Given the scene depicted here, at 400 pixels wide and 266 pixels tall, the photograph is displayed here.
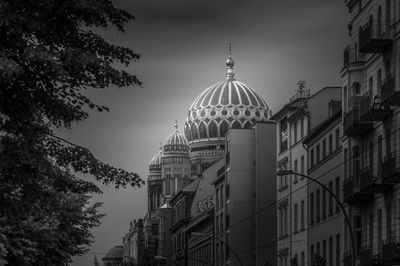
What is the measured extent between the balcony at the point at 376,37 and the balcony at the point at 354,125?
353 centimetres

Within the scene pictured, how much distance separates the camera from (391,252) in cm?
4922

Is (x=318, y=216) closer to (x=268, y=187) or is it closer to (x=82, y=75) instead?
(x=268, y=187)

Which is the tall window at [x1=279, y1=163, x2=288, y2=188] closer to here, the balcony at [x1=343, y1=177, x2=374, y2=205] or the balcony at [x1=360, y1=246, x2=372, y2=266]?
the balcony at [x1=343, y1=177, x2=374, y2=205]

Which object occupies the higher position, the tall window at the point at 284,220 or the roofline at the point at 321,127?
the roofline at the point at 321,127

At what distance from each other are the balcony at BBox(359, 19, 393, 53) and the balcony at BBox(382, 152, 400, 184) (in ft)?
15.2

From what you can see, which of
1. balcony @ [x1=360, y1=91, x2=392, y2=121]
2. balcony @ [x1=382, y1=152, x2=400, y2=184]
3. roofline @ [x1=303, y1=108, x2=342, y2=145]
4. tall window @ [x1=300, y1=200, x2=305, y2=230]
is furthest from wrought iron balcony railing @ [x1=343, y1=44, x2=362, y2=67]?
→ tall window @ [x1=300, y1=200, x2=305, y2=230]

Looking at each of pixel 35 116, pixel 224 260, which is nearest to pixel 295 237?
pixel 224 260

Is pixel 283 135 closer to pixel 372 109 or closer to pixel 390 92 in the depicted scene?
pixel 372 109

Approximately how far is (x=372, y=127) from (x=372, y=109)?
410 cm

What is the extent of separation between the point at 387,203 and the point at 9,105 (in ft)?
99.3

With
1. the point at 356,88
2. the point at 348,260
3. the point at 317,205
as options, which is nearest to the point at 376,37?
the point at 356,88

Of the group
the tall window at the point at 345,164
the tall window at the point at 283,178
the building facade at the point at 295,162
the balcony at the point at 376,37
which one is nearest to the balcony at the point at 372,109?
the balcony at the point at 376,37

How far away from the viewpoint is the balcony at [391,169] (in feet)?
163

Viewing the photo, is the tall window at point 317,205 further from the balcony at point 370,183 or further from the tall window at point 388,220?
the tall window at point 388,220
